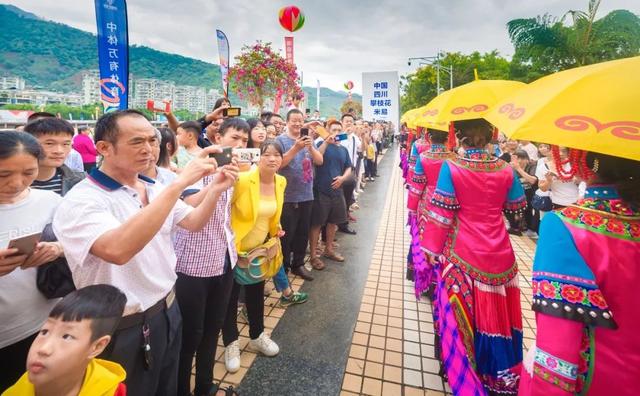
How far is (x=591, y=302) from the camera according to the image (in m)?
1.14

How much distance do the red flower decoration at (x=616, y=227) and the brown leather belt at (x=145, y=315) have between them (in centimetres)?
197

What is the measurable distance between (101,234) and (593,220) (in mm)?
1872

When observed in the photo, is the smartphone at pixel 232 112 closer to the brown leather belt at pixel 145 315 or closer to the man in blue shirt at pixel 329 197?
the brown leather belt at pixel 145 315

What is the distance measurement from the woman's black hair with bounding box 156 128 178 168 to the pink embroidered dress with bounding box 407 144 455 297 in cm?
250

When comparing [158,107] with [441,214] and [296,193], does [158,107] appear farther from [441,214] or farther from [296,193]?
[441,214]

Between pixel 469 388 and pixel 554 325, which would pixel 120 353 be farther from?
pixel 469 388

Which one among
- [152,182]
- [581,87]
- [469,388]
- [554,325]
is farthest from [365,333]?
[581,87]

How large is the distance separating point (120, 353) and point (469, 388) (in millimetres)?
2058

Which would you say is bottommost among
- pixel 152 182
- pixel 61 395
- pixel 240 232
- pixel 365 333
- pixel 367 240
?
pixel 365 333

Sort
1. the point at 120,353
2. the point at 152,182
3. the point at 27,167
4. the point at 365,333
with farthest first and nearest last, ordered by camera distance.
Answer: the point at 365,333 < the point at 152,182 < the point at 27,167 < the point at 120,353

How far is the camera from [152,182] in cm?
175

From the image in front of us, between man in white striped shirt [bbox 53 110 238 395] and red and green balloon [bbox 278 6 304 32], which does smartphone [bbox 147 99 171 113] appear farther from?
red and green balloon [bbox 278 6 304 32]

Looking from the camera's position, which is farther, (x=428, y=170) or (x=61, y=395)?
(x=428, y=170)

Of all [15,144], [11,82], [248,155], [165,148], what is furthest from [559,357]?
[11,82]
